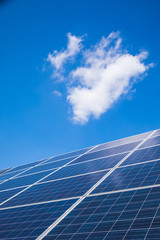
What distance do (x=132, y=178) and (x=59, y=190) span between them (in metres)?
6.05

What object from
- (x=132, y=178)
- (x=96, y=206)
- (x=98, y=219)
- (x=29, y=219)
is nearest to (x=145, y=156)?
(x=132, y=178)

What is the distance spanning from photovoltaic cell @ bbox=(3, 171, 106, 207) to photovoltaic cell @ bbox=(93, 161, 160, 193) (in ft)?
4.45

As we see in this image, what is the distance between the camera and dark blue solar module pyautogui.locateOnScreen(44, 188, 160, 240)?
321 inches

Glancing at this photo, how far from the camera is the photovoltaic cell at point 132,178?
1260 centimetres

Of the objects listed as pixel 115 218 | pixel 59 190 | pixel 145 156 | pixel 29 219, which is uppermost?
pixel 145 156

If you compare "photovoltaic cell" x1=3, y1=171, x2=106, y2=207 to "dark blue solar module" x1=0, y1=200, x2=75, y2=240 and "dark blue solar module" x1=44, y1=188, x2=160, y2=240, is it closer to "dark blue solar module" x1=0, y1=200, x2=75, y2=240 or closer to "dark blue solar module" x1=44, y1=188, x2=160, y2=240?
"dark blue solar module" x1=0, y1=200, x2=75, y2=240

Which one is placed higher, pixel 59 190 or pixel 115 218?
pixel 59 190

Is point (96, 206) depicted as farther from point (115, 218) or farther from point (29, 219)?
point (29, 219)

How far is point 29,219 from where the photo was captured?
43.0 ft

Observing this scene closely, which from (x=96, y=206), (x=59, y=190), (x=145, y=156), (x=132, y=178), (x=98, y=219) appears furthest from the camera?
(x=145, y=156)

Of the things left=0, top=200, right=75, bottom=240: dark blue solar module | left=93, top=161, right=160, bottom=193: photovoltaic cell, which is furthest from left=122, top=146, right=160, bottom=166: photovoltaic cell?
left=0, top=200, right=75, bottom=240: dark blue solar module

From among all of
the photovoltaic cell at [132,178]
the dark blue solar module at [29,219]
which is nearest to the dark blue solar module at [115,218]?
the photovoltaic cell at [132,178]

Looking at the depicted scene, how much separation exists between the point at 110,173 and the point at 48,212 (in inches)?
224

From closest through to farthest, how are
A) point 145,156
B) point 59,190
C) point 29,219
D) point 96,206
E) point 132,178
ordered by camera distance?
point 96,206 → point 29,219 → point 132,178 → point 59,190 → point 145,156
